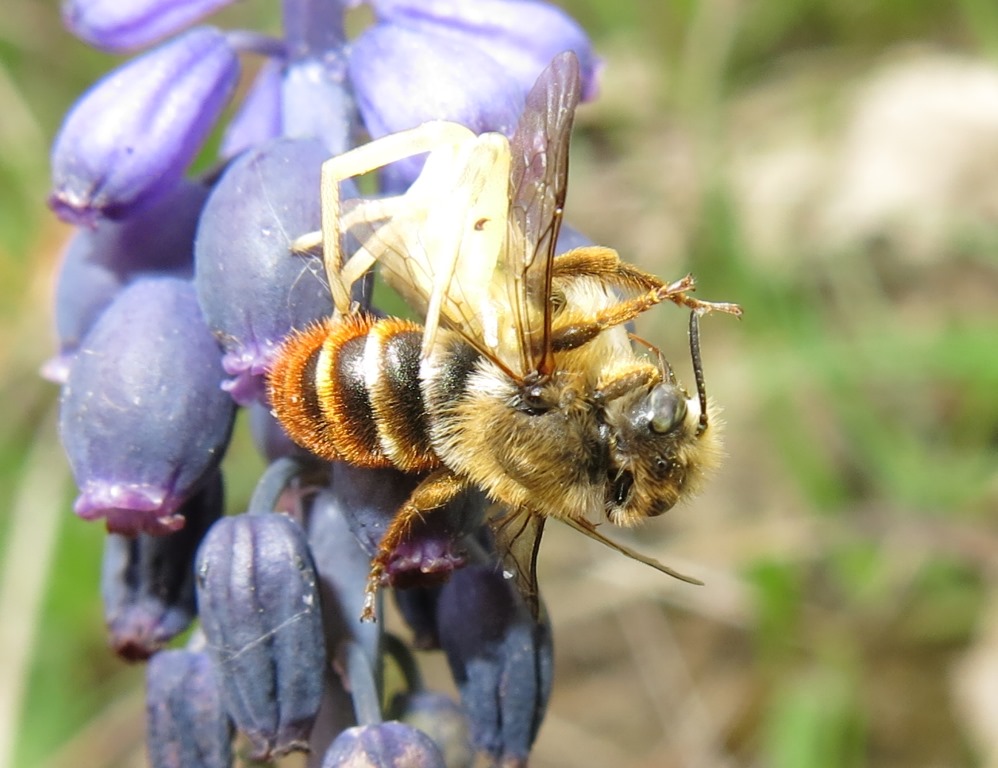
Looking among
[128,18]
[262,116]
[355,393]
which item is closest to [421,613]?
[355,393]

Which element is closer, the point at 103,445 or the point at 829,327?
the point at 103,445

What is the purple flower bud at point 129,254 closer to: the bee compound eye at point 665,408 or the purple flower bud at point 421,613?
the purple flower bud at point 421,613

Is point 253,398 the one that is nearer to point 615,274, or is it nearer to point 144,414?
point 144,414

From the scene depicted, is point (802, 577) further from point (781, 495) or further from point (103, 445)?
point (103, 445)

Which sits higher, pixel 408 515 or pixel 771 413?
pixel 408 515

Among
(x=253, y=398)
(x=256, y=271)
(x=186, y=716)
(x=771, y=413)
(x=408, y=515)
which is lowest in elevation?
(x=771, y=413)

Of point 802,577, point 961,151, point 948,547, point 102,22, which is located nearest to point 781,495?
point 802,577
